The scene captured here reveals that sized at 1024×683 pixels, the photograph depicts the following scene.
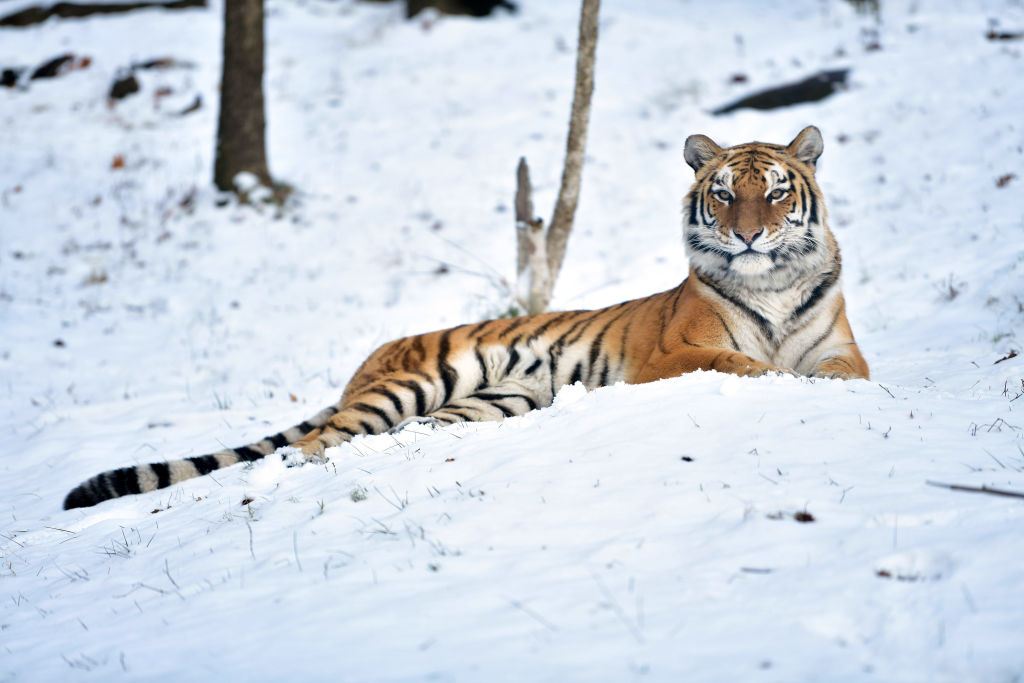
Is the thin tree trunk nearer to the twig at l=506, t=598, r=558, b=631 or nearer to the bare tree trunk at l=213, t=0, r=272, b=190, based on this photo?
the twig at l=506, t=598, r=558, b=631

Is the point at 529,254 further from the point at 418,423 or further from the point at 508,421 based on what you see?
the point at 508,421

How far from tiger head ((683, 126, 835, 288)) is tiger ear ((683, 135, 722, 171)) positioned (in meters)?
0.15

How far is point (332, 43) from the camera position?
15.8 meters

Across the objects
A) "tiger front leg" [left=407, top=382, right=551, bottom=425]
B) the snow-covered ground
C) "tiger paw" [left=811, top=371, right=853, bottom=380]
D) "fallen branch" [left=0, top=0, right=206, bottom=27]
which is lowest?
"tiger front leg" [left=407, top=382, right=551, bottom=425]

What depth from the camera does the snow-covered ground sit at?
2.11 m

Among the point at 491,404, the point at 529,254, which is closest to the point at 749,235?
the point at 491,404

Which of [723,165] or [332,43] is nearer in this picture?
[723,165]

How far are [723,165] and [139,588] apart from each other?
12.0ft

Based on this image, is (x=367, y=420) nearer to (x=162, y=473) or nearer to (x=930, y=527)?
(x=162, y=473)

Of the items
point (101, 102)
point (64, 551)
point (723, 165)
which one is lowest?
point (64, 551)

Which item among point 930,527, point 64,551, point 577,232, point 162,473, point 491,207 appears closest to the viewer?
point 930,527

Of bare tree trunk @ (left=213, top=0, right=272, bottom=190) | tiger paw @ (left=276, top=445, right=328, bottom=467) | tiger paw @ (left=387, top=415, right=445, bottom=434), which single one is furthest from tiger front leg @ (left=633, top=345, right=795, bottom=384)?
bare tree trunk @ (left=213, top=0, right=272, bottom=190)

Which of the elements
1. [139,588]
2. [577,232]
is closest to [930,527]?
[139,588]

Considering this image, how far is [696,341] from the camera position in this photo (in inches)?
179
